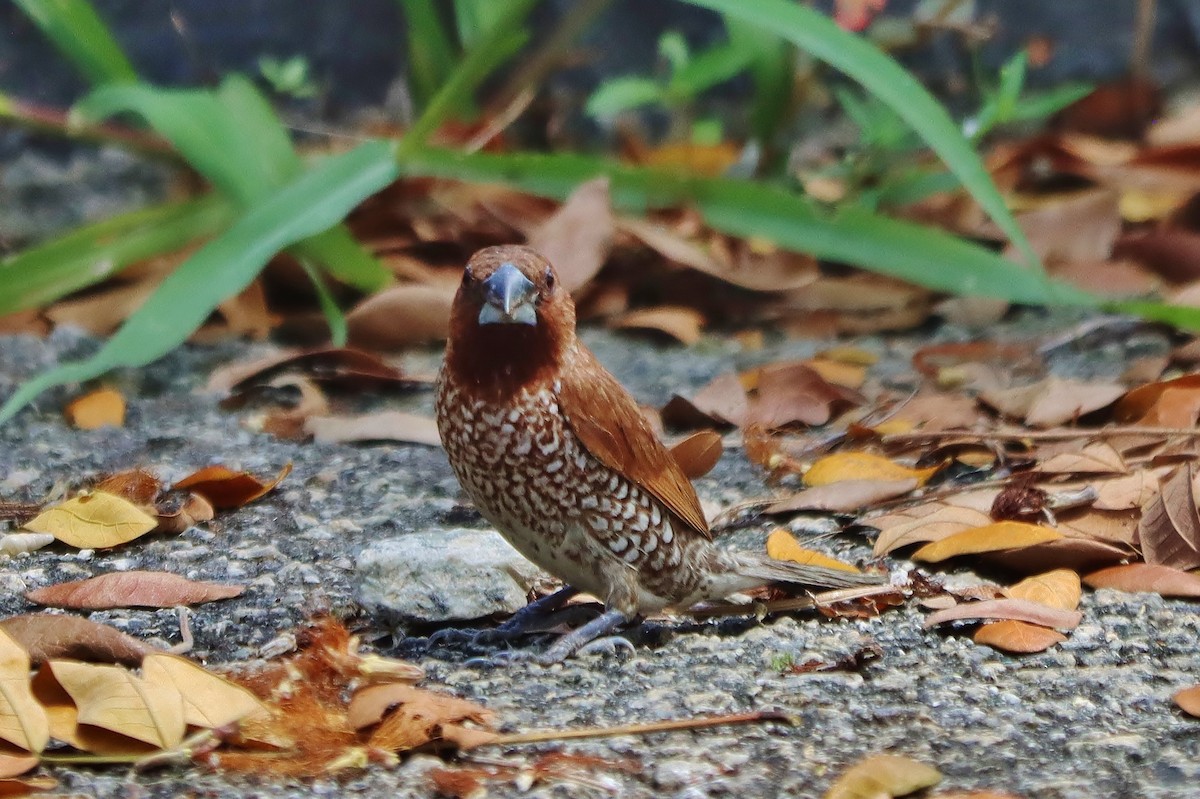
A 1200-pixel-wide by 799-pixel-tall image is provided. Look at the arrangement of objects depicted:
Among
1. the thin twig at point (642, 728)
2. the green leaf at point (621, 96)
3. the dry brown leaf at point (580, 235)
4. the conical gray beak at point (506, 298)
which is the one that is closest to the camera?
the thin twig at point (642, 728)

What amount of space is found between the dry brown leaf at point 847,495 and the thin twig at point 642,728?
1.23m

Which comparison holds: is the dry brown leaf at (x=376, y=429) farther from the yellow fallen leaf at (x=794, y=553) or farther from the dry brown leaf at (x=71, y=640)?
the dry brown leaf at (x=71, y=640)

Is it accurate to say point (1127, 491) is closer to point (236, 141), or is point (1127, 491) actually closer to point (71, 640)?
point (71, 640)

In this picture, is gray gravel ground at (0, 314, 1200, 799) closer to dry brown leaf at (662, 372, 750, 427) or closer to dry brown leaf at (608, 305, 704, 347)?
dry brown leaf at (662, 372, 750, 427)

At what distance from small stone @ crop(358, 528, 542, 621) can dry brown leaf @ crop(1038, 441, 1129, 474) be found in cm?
132

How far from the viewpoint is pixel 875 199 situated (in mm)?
5242

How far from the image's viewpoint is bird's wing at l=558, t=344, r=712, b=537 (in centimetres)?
292

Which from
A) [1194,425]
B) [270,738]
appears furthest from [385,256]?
[270,738]

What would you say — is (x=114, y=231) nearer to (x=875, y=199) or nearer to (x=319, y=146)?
(x=319, y=146)

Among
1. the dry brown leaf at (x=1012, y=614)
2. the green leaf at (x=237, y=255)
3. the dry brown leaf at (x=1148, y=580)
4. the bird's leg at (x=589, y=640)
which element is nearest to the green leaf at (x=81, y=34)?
the green leaf at (x=237, y=255)

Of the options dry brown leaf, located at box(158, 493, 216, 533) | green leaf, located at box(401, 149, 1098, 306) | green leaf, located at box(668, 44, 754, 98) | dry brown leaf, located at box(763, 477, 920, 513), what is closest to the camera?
dry brown leaf, located at box(158, 493, 216, 533)

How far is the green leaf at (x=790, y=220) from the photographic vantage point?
459 cm

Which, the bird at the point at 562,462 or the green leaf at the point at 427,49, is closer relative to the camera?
the bird at the point at 562,462

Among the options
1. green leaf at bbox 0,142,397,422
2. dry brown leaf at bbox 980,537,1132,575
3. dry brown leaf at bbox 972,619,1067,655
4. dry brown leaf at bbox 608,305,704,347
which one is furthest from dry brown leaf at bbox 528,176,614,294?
dry brown leaf at bbox 972,619,1067,655
